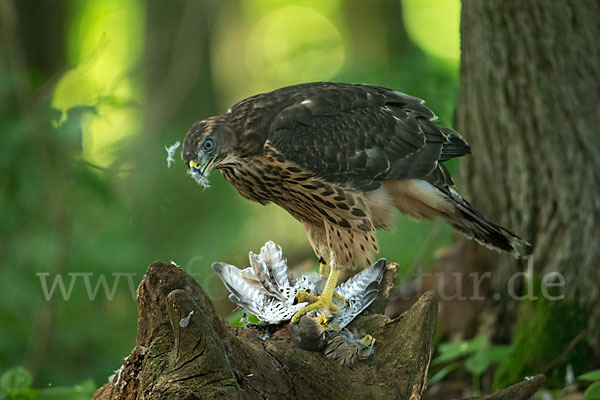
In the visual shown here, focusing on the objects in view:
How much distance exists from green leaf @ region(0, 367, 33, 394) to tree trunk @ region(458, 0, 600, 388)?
10.0 feet

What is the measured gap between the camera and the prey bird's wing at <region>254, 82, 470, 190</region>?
11.4 ft

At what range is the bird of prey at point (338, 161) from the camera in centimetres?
342

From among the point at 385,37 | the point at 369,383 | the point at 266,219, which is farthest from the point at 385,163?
the point at 385,37

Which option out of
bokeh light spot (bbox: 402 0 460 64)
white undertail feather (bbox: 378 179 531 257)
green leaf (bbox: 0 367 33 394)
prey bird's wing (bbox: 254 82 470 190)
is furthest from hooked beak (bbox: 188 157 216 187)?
bokeh light spot (bbox: 402 0 460 64)

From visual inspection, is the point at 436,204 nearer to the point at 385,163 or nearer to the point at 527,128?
the point at 385,163

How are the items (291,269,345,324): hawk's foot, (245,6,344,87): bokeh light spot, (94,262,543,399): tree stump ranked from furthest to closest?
(245,6,344,87): bokeh light spot, (291,269,345,324): hawk's foot, (94,262,543,399): tree stump

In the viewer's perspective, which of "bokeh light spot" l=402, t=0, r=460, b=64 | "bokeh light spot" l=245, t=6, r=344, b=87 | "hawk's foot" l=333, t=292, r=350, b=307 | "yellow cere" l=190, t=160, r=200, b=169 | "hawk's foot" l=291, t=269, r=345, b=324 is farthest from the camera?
"bokeh light spot" l=245, t=6, r=344, b=87

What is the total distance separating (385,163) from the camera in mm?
3664

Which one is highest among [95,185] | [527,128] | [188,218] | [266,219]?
[527,128]

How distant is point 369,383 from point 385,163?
132 cm

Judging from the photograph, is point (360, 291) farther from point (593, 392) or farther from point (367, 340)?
point (593, 392)

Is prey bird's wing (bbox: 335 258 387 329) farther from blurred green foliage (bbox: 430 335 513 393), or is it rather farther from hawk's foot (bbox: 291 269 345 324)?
blurred green foliage (bbox: 430 335 513 393)

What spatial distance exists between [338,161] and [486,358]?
1741mm

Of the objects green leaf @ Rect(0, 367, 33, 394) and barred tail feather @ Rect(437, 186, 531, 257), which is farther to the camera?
barred tail feather @ Rect(437, 186, 531, 257)
